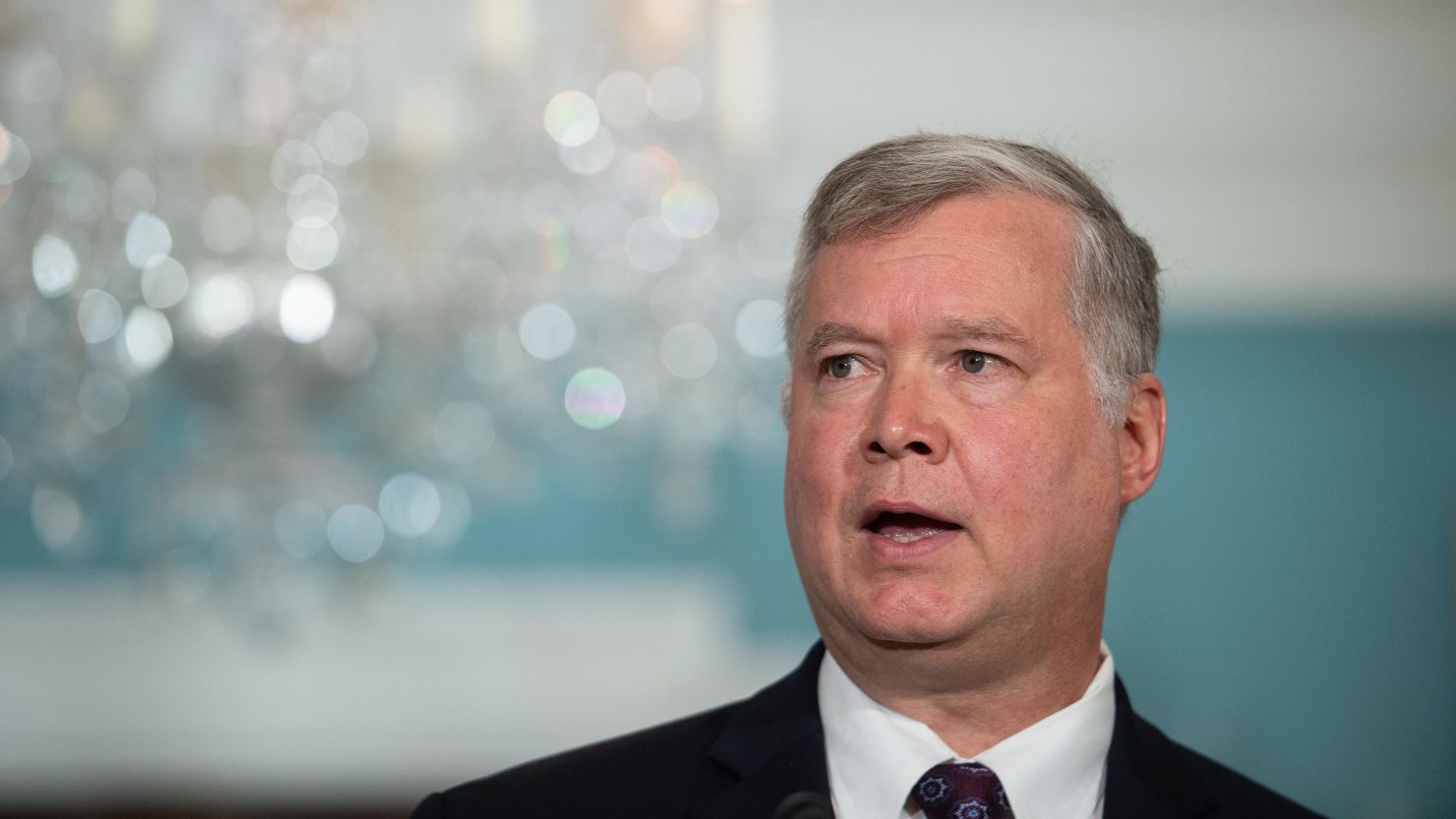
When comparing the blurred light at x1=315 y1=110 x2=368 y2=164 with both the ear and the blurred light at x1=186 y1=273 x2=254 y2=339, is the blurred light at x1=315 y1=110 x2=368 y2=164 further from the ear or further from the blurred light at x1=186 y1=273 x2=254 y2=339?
the ear

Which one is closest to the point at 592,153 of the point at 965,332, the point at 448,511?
the point at 448,511

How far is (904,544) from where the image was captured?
4.68 feet

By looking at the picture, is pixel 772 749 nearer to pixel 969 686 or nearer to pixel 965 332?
pixel 969 686

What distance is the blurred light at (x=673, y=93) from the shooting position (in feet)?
9.98

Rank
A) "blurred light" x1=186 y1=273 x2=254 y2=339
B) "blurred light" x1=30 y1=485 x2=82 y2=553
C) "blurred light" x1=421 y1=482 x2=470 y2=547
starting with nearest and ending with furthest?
"blurred light" x1=186 y1=273 x2=254 y2=339
"blurred light" x1=30 y1=485 x2=82 y2=553
"blurred light" x1=421 y1=482 x2=470 y2=547

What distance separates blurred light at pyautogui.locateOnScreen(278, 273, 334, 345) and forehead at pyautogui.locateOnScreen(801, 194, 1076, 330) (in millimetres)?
1482

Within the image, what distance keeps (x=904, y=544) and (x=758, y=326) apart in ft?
6.11

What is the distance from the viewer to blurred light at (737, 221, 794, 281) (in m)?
3.21

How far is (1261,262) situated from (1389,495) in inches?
33.7

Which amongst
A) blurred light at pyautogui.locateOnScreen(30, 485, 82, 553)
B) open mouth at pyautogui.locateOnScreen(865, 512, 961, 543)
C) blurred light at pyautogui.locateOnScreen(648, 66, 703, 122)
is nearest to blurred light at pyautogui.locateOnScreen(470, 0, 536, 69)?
blurred light at pyautogui.locateOnScreen(648, 66, 703, 122)

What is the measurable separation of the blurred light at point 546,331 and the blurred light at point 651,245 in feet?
0.60

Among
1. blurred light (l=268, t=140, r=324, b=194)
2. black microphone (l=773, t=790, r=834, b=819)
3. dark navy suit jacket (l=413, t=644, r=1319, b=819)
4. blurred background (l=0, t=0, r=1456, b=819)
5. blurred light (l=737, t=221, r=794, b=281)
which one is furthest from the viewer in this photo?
blurred background (l=0, t=0, r=1456, b=819)

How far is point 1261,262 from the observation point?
16.8 ft

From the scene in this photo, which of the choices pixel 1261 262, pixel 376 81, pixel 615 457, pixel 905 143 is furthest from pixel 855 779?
pixel 1261 262
